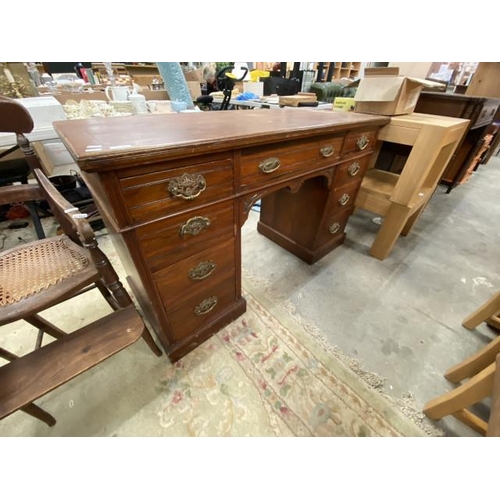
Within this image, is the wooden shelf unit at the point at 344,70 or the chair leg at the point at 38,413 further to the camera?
the wooden shelf unit at the point at 344,70

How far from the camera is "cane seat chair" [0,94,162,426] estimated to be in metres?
0.67

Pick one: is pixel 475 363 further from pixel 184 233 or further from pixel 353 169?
pixel 184 233

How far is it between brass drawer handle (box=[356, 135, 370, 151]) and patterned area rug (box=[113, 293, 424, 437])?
105cm

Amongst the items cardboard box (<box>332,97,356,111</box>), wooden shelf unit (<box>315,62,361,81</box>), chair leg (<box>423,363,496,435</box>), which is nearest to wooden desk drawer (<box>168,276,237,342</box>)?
chair leg (<box>423,363,496,435</box>)

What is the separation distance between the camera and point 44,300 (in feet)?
2.30

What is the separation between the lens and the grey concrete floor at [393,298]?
1008 millimetres

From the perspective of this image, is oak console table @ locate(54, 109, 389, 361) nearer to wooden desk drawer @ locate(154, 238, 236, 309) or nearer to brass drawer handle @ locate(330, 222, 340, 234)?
wooden desk drawer @ locate(154, 238, 236, 309)

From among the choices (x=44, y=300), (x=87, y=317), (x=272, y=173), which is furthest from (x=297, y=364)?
(x=87, y=317)

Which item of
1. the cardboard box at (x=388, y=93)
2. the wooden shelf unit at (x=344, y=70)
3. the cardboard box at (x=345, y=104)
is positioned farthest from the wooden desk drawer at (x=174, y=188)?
the wooden shelf unit at (x=344, y=70)

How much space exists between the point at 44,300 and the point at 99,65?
499 centimetres

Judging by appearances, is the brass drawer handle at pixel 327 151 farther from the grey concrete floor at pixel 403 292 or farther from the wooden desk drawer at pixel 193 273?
the grey concrete floor at pixel 403 292

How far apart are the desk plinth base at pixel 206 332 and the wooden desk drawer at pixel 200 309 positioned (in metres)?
0.02

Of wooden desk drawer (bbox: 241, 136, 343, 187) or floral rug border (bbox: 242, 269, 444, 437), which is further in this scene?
floral rug border (bbox: 242, 269, 444, 437)
